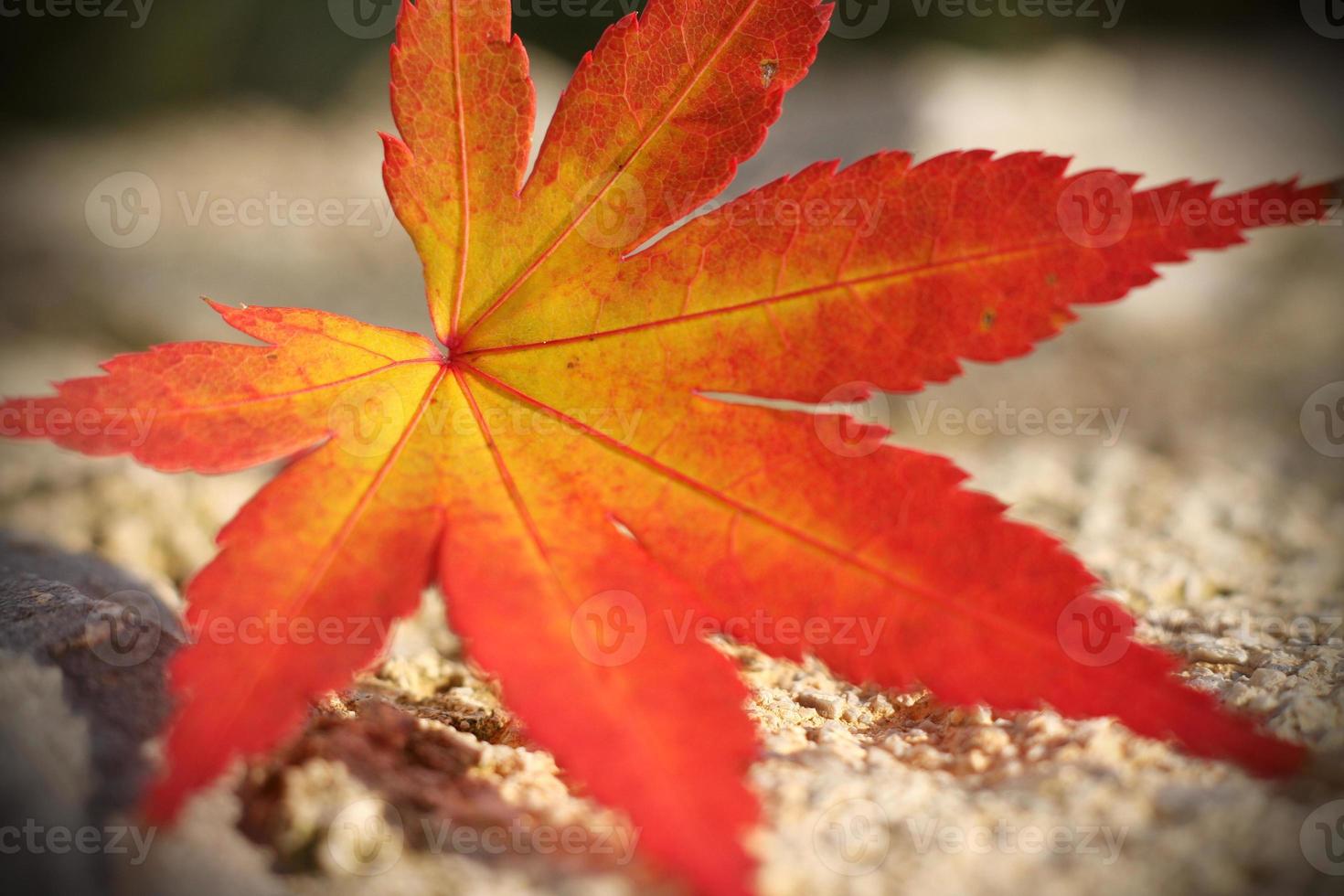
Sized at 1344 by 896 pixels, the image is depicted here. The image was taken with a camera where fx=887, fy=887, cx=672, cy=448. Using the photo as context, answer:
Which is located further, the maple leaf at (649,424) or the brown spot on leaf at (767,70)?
the brown spot on leaf at (767,70)

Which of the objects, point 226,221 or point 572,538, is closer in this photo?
point 572,538

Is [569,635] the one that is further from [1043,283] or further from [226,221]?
[226,221]

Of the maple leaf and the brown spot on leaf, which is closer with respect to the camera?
the maple leaf

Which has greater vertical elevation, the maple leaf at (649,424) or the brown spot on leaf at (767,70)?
the brown spot on leaf at (767,70)

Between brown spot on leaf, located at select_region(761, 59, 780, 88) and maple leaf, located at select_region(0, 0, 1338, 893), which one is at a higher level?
brown spot on leaf, located at select_region(761, 59, 780, 88)

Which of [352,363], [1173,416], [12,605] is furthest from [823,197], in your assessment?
[1173,416]

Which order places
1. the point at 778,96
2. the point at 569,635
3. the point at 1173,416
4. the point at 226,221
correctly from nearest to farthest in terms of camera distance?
the point at 569,635 < the point at 778,96 < the point at 1173,416 < the point at 226,221

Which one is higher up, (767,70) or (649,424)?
(767,70)

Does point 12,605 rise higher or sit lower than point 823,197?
lower
